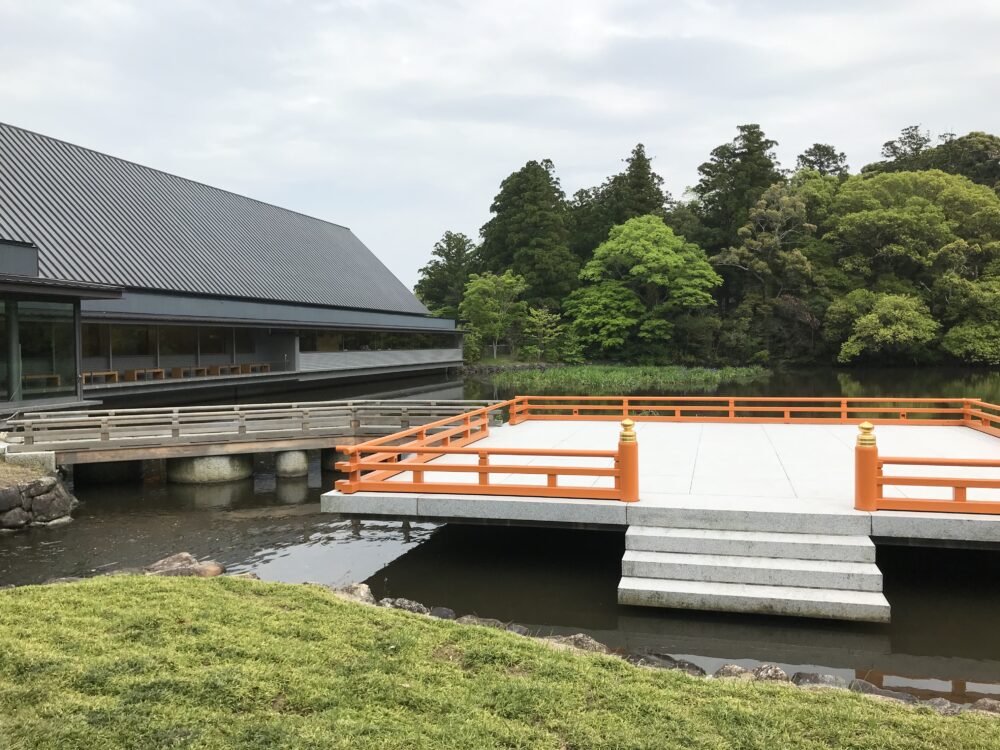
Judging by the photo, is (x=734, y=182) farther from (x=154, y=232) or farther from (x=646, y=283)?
(x=154, y=232)

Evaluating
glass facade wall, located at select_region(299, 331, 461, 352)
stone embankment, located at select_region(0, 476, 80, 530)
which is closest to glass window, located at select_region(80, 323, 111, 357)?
glass facade wall, located at select_region(299, 331, 461, 352)

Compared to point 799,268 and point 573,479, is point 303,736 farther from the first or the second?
point 799,268

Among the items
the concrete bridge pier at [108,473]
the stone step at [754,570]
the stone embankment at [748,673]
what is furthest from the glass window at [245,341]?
the stone step at [754,570]

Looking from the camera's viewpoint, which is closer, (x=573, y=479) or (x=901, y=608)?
(x=901, y=608)

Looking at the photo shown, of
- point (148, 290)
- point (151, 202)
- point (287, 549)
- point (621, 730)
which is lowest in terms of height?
point (287, 549)

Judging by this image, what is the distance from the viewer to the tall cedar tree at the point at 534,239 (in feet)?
205

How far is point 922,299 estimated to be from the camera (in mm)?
50000

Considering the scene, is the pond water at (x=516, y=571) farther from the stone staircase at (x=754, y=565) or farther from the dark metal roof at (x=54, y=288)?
the dark metal roof at (x=54, y=288)

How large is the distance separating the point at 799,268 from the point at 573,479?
4795 centimetres

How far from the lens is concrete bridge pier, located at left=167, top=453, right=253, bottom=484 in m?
16.5

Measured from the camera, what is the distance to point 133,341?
27484mm

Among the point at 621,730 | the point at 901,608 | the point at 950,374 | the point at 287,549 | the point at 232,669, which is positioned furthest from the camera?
the point at 950,374

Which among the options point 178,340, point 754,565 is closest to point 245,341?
point 178,340

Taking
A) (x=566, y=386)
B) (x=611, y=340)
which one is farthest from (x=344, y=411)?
(x=611, y=340)
